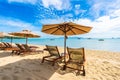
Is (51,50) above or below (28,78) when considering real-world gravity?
above

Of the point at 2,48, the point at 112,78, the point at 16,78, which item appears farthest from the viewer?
the point at 2,48

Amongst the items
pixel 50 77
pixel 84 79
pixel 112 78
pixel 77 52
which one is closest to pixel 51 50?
pixel 77 52

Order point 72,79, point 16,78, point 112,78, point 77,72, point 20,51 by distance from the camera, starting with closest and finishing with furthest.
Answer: point 16,78 < point 72,79 < point 112,78 < point 77,72 < point 20,51

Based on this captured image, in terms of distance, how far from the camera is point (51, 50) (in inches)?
251

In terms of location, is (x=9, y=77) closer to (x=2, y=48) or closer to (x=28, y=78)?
(x=28, y=78)

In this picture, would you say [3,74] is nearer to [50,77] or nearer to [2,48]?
[50,77]

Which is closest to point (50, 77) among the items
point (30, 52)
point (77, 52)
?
point (77, 52)

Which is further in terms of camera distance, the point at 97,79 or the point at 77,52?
the point at 77,52

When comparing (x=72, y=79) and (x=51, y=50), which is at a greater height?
(x=51, y=50)

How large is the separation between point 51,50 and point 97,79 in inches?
106

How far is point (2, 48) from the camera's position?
1177 cm

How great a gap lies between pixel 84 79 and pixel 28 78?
2.04m

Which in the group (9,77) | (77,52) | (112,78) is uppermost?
(77,52)

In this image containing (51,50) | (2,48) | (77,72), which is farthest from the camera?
(2,48)
